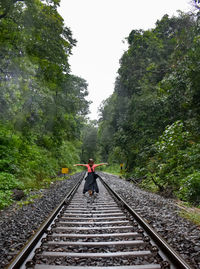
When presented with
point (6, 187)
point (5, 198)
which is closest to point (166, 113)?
point (6, 187)

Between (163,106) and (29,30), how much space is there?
32.4 feet

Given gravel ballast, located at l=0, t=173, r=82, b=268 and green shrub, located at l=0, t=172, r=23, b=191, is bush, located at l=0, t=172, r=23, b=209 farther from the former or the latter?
gravel ballast, located at l=0, t=173, r=82, b=268

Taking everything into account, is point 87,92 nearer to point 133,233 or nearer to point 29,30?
point 29,30

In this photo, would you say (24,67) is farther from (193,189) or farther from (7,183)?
(193,189)

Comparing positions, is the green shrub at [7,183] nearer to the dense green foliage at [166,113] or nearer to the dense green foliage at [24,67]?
the dense green foliage at [24,67]

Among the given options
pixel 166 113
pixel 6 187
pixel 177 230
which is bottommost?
pixel 6 187

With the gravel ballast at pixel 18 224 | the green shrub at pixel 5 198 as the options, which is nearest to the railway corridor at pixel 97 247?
the gravel ballast at pixel 18 224

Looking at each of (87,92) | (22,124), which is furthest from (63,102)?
(87,92)

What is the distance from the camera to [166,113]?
1471 cm

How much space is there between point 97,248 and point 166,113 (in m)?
12.8

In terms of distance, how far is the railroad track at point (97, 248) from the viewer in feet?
9.29

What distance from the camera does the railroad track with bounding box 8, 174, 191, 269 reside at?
2832mm

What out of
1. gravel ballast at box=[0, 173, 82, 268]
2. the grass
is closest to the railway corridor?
gravel ballast at box=[0, 173, 82, 268]

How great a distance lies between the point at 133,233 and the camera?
3922 mm
